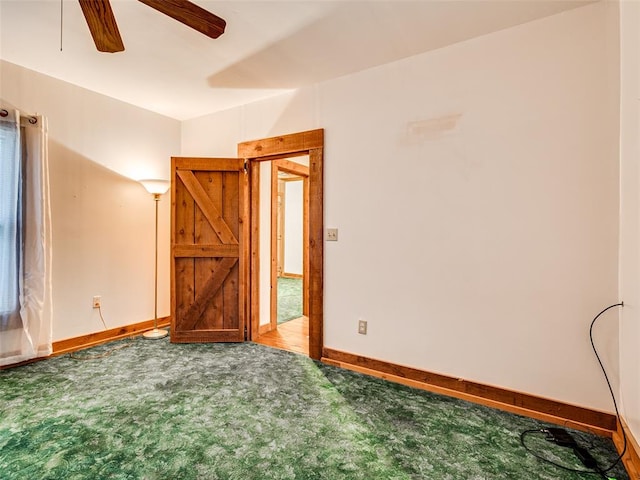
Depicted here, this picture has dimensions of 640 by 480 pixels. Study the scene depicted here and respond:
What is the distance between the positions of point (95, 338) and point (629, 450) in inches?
167

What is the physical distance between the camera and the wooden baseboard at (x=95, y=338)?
3054mm

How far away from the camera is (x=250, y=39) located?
2.34m

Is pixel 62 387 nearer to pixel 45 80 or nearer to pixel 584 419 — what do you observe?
pixel 45 80

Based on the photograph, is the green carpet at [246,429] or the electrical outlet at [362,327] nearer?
the green carpet at [246,429]

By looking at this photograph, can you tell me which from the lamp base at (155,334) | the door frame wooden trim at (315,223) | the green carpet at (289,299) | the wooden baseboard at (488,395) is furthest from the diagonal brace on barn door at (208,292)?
the wooden baseboard at (488,395)

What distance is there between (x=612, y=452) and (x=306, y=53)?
3.19 meters

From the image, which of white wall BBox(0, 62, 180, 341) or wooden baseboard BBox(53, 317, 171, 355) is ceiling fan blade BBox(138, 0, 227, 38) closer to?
white wall BBox(0, 62, 180, 341)

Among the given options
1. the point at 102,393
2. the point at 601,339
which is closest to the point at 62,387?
the point at 102,393

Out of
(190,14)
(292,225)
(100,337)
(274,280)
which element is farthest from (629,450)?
(292,225)

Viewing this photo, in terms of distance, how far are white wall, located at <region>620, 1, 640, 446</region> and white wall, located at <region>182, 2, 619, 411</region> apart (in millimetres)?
97

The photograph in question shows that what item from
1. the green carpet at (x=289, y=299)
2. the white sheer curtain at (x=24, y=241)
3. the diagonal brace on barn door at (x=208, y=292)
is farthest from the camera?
the green carpet at (x=289, y=299)

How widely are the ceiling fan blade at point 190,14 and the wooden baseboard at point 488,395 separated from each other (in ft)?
8.36

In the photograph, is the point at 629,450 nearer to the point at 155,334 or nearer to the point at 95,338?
the point at 155,334

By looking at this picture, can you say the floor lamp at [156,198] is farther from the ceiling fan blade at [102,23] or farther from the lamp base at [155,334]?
the ceiling fan blade at [102,23]
